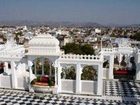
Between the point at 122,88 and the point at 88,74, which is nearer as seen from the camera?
the point at 122,88

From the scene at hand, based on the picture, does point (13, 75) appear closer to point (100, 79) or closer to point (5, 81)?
point (5, 81)

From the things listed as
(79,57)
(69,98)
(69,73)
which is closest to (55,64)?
(79,57)

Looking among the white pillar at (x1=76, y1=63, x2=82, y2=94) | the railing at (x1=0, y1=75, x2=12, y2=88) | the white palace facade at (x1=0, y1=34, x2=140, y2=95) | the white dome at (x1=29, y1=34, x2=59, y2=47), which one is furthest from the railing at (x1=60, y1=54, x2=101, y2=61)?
the railing at (x1=0, y1=75, x2=12, y2=88)

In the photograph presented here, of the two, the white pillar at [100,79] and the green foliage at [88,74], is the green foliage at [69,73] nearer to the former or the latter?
the green foliage at [88,74]

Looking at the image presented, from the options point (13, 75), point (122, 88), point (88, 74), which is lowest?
point (122, 88)

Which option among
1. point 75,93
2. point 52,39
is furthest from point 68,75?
point 52,39
